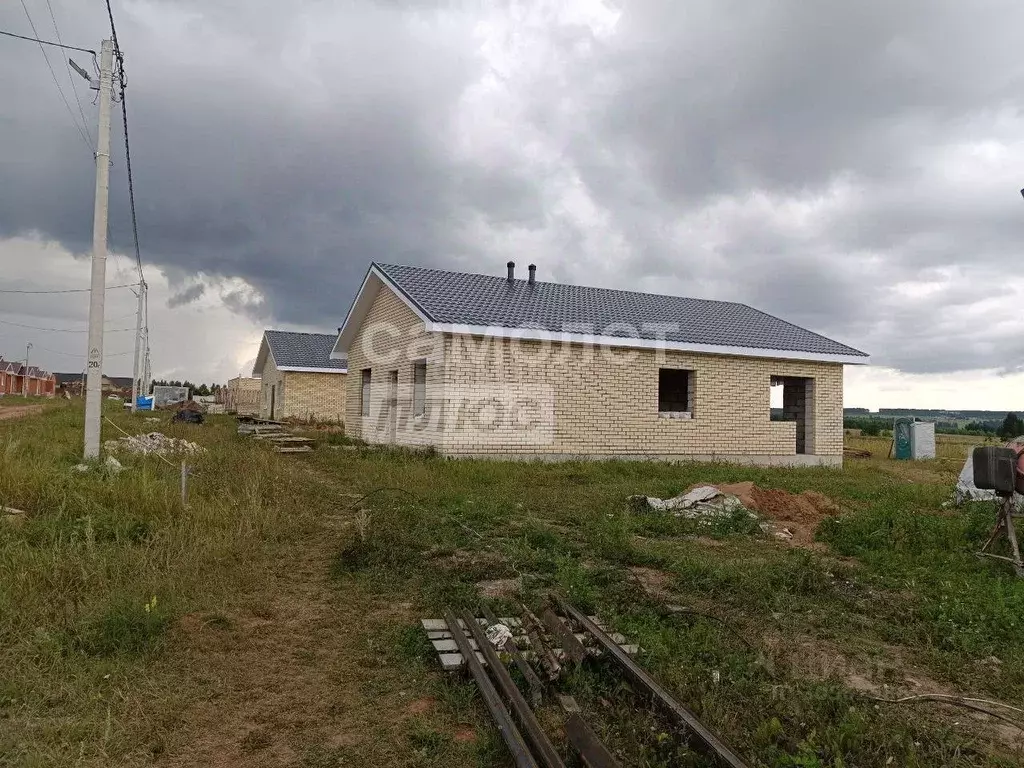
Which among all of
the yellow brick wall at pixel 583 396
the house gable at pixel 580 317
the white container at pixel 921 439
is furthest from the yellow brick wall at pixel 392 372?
the white container at pixel 921 439

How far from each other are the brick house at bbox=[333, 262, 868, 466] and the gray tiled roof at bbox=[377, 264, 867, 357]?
6 cm

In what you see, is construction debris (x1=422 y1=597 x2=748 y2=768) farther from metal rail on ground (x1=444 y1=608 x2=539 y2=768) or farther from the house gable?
the house gable

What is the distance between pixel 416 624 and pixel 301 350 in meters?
26.3

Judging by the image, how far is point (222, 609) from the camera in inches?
176

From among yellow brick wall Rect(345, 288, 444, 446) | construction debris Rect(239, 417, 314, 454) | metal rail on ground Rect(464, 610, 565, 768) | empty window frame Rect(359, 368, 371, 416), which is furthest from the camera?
empty window frame Rect(359, 368, 371, 416)

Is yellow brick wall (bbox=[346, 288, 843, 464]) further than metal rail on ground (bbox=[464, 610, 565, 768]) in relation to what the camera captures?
Yes

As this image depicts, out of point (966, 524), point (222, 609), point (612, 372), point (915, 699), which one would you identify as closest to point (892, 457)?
point (612, 372)

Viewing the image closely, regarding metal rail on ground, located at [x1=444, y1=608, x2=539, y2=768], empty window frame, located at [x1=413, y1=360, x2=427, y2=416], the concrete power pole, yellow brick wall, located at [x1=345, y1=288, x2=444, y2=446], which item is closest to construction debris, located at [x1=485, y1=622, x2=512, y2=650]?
metal rail on ground, located at [x1=444, y1=608, x2=539, y2=768]

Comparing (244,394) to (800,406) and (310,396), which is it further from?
(800,406)

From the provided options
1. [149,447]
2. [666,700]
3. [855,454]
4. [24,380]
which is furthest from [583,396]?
[24,380]

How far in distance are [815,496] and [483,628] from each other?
7101 millimetres

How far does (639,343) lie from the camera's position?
14320 millimetres

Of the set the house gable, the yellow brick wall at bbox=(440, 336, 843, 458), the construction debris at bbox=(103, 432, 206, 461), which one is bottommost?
the construction debris at bbox=(103, 432, 206, 461)

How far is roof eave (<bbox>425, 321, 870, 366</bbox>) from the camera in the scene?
501 inches
